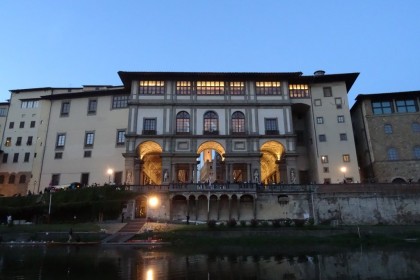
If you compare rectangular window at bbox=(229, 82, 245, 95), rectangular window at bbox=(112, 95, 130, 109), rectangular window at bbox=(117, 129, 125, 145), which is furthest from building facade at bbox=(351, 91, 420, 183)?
rectangular window at bbox=(112, 95, 130, 109)

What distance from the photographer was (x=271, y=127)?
53.3 m

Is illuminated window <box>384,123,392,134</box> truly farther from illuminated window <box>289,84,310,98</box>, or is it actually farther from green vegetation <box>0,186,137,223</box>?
green vegetation <box>0,186,137,223</box>

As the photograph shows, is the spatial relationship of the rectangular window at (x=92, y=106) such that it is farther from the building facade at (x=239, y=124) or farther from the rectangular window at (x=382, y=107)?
the rectangular window at (x=382, y=107)

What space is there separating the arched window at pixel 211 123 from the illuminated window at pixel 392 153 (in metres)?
26.6

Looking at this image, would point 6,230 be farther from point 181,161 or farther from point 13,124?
point 13,124

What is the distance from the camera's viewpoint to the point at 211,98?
179ft

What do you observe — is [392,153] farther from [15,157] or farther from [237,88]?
[15,157]

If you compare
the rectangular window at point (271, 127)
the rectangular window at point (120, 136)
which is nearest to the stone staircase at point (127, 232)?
the rectangular window at point (120, 136)

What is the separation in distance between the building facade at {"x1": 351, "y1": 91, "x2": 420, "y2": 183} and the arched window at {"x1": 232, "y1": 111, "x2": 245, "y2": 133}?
2004 centimetres

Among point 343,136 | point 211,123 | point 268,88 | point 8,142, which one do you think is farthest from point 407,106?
point 8,142

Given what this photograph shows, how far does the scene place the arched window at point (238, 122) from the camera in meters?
53.2

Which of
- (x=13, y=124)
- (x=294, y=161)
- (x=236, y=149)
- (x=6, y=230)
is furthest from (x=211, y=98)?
(x=13, y=124)

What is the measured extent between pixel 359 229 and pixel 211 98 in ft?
94.8

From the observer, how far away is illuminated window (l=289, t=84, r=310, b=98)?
56.7 m
